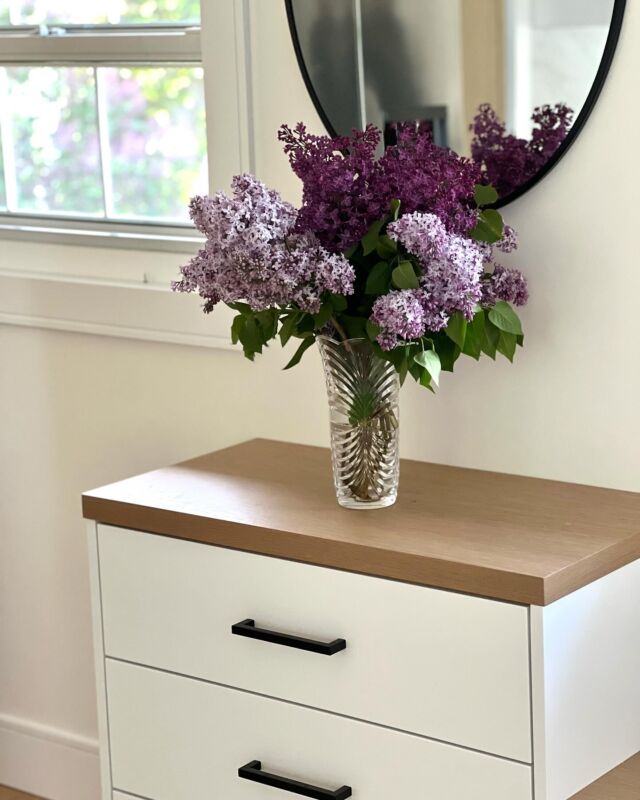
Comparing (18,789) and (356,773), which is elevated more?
(356,773)

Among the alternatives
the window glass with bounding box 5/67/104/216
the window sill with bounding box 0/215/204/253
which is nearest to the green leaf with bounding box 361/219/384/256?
the window sill with bounding box 0/215/204/253

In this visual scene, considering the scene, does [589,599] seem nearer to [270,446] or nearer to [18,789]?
[270,446]

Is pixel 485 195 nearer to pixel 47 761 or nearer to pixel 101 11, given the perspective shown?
pixel 101 11

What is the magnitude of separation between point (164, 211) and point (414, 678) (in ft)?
3.70

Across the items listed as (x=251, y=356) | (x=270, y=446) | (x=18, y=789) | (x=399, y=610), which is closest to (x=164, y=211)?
(x=270, y=446)

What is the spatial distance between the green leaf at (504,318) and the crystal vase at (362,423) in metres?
0.15

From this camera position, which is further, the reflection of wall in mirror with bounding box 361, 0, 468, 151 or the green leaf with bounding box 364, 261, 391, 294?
the reflection of wall in mirror with bounding box 361, 0, 468, 151

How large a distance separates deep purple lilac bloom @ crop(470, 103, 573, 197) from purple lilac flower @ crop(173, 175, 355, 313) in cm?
37

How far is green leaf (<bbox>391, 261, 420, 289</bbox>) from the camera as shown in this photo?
58.3 inches

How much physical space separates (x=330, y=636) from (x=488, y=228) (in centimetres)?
55

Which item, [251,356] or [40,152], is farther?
[40,152]

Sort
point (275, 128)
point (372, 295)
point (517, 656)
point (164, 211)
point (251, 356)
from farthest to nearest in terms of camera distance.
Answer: point (164, 211) < point (275, 128) < point (251, 356) < point (372, 295) < point (517, 656)

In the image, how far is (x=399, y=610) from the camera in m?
1.53

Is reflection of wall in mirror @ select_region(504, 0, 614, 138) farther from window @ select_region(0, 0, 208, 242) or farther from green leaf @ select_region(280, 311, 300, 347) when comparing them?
window @ select_region(0, 0, 208, 242)
